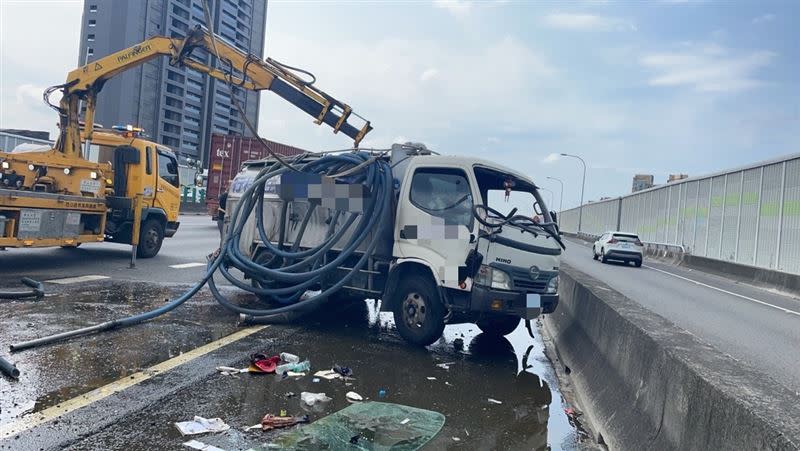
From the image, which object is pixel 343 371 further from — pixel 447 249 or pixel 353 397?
pixel 447 249

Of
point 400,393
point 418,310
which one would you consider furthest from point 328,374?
point 418,310

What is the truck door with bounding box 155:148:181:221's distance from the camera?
13891mm

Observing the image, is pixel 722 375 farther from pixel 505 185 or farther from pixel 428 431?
pixel 505 185

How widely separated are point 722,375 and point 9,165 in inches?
462

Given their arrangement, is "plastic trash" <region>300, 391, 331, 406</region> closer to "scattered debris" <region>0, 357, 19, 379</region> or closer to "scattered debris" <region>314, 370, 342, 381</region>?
"scattered debris" <region>314, 370, 342, 381</region>

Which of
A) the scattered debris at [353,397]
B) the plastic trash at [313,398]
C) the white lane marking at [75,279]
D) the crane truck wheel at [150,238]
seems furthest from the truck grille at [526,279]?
the crane truck wheel at [150,238]

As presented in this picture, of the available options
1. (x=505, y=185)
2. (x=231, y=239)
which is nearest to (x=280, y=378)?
(x=231, y=239)

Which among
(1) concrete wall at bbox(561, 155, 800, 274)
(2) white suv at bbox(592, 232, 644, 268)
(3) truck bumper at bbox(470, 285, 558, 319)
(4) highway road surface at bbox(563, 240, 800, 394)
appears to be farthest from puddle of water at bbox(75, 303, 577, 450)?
(2) white suv at bbox(592, 232, 644, 268)

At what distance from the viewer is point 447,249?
673 cm

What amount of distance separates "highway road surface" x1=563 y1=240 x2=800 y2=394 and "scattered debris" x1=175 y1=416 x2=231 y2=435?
374 cm

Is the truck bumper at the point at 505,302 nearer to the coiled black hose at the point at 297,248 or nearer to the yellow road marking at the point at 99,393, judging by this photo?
the coiled black hose at the point at 297,248

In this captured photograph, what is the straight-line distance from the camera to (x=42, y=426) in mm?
3885

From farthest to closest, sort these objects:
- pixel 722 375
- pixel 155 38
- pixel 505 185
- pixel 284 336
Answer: pixel 155 38, pixel 505 185, pixel 284 336, pixel 722 375

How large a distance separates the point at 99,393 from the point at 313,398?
1694 millimetres
